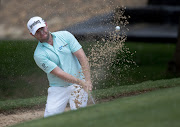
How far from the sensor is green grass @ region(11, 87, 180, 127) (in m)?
2.73

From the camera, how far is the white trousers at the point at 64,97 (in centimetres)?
439

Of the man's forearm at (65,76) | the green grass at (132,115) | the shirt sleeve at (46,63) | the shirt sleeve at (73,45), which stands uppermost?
the shirt sleeve at (73,45)

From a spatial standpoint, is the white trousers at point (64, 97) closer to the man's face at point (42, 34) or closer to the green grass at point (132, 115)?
the man's face at point (42, 34)

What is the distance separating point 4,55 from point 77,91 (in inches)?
182

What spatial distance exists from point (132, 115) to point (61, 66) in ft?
5.36

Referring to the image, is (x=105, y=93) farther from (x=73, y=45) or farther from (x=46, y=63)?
(x=46, y=63)

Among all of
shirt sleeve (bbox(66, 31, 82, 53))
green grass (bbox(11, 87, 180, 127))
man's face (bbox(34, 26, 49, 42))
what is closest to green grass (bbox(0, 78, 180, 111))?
shirt sleeve (bbox(66, 31, 82, 53))

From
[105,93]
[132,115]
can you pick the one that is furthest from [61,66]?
[105,93]

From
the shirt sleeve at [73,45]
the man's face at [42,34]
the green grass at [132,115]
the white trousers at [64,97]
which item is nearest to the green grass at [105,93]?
the white trousers at [64,97]

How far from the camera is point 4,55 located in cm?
859

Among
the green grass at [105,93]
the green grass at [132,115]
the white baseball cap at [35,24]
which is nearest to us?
the green grass at [132,115]

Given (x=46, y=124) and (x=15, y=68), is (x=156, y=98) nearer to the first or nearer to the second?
(x=46, y=124)

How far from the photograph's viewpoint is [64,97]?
4453 millimetres

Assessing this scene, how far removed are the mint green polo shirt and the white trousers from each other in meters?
0.08
